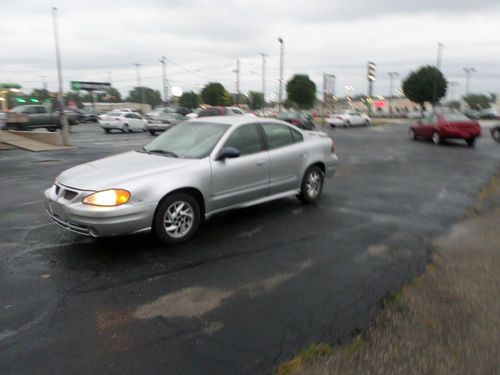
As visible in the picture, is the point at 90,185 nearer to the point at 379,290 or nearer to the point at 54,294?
the point at 54,294

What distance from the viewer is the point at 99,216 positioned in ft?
15.5

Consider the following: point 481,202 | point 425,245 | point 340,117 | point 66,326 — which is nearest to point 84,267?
point 66,326

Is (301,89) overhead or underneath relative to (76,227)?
overhead

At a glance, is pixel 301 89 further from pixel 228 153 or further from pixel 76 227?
pixel 76 227

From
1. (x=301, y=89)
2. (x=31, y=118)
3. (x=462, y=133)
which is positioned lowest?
(x=462, y=133)

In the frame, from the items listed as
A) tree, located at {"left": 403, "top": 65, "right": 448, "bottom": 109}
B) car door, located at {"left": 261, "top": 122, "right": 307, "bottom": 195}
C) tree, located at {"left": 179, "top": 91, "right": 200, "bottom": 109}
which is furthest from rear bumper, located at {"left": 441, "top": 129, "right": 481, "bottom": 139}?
tree, located at {"left": 179, "top": 91, "right": 200, "bottom": 109}

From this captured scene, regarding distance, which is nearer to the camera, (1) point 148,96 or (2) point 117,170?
(2) point 117,170

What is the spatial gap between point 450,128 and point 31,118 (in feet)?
76.5

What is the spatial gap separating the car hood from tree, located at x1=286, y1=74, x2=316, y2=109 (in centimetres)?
6535

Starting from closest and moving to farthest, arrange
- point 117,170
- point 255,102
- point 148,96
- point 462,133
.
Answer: point 117,170
point 462,133
point 255,102
point 148,96

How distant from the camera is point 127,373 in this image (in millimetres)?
2857

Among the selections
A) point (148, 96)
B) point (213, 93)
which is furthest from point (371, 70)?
point (148, 96)

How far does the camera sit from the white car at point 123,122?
28.8 meters

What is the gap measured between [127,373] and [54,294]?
1.56 metres
